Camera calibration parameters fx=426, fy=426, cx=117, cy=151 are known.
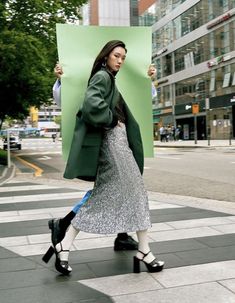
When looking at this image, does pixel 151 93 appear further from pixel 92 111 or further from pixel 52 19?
pixel 52 19

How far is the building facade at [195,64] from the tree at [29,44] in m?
16.0

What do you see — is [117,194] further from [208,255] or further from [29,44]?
[29,44]

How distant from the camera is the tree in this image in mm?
14906

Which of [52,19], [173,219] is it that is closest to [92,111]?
[173,219]

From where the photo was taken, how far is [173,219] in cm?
536

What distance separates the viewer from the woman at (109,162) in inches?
122

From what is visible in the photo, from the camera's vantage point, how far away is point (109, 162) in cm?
318

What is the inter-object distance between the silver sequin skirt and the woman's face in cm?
48

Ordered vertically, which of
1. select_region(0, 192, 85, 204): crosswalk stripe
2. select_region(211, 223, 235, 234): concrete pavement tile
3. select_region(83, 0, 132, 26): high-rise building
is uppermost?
select_region(83, 0, 132, 26): high-rise building

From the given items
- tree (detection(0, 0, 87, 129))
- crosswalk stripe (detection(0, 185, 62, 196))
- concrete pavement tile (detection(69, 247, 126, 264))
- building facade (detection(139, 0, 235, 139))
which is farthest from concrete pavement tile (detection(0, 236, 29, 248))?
building facade (detection(139, 0, 235, 139))

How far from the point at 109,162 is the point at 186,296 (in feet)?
3.55

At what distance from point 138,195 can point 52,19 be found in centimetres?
1537

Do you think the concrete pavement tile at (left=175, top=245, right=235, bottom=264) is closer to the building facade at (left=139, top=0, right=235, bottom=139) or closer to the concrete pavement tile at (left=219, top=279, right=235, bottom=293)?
the concrete pavement tile at (left=219, top=279, right=235, bottom=293)

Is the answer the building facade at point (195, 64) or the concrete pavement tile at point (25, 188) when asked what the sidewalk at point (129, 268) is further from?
the building facade at point (195, 64)
